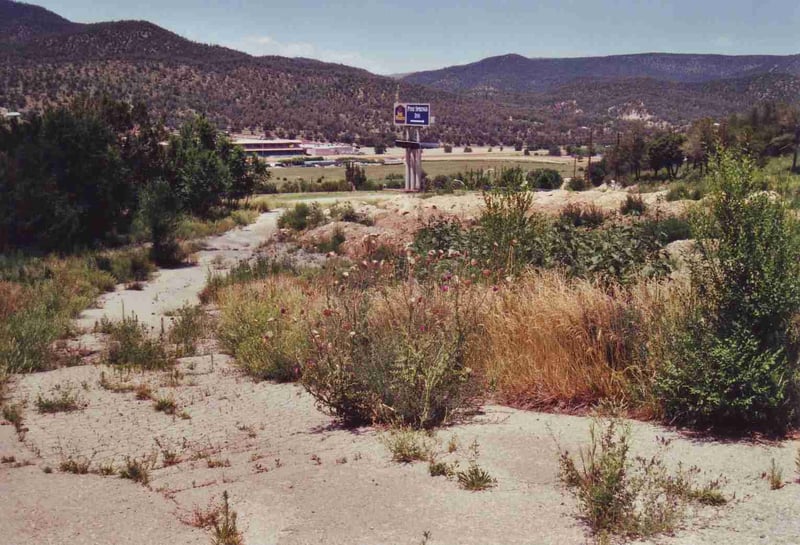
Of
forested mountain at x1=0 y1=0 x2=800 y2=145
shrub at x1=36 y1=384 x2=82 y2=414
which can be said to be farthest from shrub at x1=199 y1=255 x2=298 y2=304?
forested mountain at x1=0 y1=0 x2=800 y2=145

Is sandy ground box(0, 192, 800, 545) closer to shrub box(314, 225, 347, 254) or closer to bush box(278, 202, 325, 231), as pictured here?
shrub box(314, 225, 347, 254)

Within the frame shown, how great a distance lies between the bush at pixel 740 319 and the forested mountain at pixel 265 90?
76.1 meters

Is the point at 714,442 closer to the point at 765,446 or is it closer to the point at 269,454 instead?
the point at 765,446

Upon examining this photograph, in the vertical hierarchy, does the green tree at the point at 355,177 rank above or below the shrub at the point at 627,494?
below

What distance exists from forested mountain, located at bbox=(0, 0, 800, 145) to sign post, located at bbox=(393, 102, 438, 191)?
29.9m

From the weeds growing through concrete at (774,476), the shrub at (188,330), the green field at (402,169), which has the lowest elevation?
the green field at (402,169)

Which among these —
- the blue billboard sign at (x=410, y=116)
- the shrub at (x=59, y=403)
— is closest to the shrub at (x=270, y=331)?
the shrub at (x=59, y=403)

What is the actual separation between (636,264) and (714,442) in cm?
429

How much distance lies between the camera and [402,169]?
3711 inches

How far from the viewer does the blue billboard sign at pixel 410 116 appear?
57562 mm

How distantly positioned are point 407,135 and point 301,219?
25.9 metres

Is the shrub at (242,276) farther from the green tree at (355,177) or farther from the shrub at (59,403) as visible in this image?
the green tree at (355,177)

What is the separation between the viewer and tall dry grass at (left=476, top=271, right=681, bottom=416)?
7.12 m

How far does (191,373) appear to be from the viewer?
1016 cm
